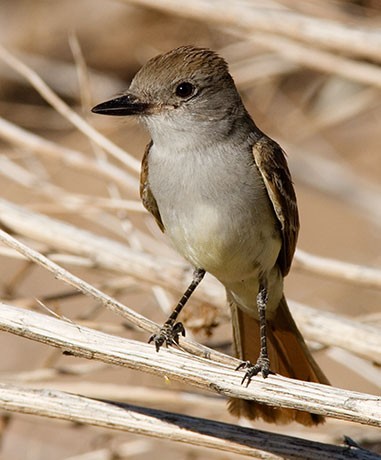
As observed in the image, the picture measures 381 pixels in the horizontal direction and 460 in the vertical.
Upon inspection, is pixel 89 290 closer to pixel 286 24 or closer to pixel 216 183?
pixel 216 183

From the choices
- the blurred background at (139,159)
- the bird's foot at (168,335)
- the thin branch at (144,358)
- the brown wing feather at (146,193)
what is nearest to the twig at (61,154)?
the blurred background at (139,159)

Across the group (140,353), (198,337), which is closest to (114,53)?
(198,337)

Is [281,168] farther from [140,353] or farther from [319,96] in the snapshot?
[319,96]

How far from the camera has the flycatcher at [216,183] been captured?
3783 millimetres

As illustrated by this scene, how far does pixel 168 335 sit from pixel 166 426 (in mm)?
352

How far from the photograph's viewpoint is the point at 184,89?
3869mm

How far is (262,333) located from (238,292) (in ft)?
0.90

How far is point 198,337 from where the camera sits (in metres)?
4.79

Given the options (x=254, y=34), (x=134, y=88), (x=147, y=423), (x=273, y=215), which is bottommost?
(x=147, y=423)

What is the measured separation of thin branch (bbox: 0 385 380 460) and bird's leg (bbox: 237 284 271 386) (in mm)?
225

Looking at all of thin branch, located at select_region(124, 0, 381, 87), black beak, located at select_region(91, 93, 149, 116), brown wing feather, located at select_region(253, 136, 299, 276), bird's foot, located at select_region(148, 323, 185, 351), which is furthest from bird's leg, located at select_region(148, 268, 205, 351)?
thin branch, located at select_region(124, 0, 381, 87)

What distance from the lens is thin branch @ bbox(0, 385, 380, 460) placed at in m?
3.40

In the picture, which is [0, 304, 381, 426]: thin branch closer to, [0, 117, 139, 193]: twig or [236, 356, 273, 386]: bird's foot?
[236, 356, 273, 386]: bird's foot

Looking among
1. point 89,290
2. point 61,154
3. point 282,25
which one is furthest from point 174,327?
point 282,25
